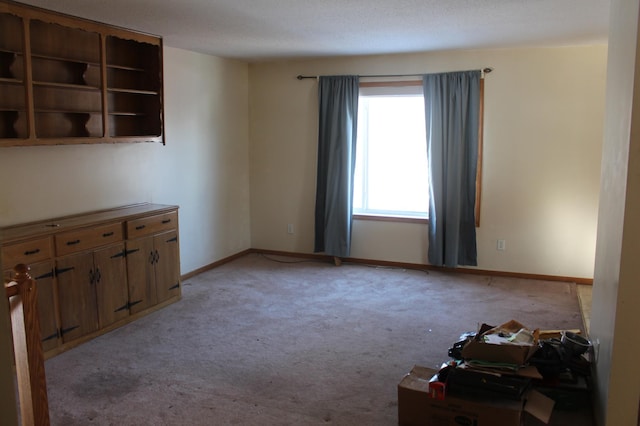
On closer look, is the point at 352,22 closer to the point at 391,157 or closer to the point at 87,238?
the point at 391,157

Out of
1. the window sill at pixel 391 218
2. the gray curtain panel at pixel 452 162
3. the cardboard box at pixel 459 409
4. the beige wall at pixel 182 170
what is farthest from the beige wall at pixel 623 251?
the beige wall at pixel 182 170

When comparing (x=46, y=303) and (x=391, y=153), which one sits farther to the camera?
(x=391, y=153)

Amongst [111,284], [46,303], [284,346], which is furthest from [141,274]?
[284,346]

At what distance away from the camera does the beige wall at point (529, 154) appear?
5340 mm

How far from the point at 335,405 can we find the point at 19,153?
284 cm

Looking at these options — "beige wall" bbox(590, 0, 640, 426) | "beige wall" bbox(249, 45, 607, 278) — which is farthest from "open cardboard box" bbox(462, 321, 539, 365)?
"beige wall" bbox(249, 45, 607, 278)

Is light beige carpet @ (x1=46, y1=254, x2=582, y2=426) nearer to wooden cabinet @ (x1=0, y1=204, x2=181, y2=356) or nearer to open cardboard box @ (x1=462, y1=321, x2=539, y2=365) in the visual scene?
wooden cabinet @ (x1=0, y1=204, x2=181, y2=356)

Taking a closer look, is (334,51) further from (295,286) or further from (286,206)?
(295,286)

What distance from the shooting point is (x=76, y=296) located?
390cm

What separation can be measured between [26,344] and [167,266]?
Answer: 290 cm

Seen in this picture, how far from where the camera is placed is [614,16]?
2.96m

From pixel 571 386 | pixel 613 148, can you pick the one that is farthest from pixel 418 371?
pixel 613 148

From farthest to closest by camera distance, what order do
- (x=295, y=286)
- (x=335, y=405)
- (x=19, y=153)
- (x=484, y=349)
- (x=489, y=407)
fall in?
(x=295, y=286) < (x=19, y=153) < (x=335, y=405) < (x=484, y=349) < (x=489, y=407)

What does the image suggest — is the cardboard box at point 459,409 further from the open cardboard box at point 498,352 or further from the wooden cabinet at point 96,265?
the wooden cabinet at point 96,265
